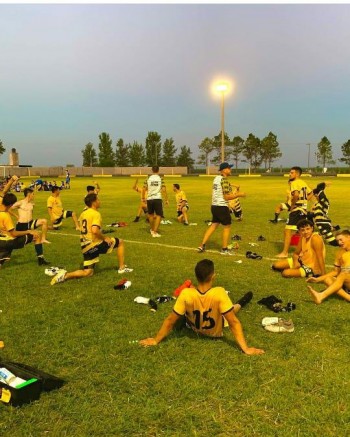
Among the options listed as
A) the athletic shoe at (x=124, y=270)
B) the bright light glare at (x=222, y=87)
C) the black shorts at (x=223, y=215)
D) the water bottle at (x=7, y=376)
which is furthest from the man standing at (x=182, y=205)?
the bright light glare at (x=222, y=87)

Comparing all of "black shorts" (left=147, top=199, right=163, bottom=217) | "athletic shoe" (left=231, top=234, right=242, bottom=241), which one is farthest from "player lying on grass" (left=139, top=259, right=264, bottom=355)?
"black shorts" (left=147, top=199, right=163, bottom=217)

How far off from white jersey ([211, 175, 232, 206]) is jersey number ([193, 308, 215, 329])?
17.8 feet

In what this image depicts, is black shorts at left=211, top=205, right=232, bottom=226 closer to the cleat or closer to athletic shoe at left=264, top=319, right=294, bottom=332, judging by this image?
the cleat

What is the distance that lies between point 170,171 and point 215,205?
89987 millimetres

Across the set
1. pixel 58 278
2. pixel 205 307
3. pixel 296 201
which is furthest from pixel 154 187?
pixel 205 307

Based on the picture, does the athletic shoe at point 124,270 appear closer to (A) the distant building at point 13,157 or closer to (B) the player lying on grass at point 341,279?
(B) the player lying on grass at point 341,279

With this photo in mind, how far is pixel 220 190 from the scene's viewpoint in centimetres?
1017

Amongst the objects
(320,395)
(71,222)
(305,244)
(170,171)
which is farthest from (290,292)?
(170,171)

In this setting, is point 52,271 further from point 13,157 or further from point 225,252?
point 13,157

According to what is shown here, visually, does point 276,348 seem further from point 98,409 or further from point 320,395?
point 98,409

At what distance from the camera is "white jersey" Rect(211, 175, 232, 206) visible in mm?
10148

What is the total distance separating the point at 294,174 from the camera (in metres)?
10.2

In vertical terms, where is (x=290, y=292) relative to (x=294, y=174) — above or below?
below

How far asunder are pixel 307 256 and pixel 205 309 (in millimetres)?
3922
